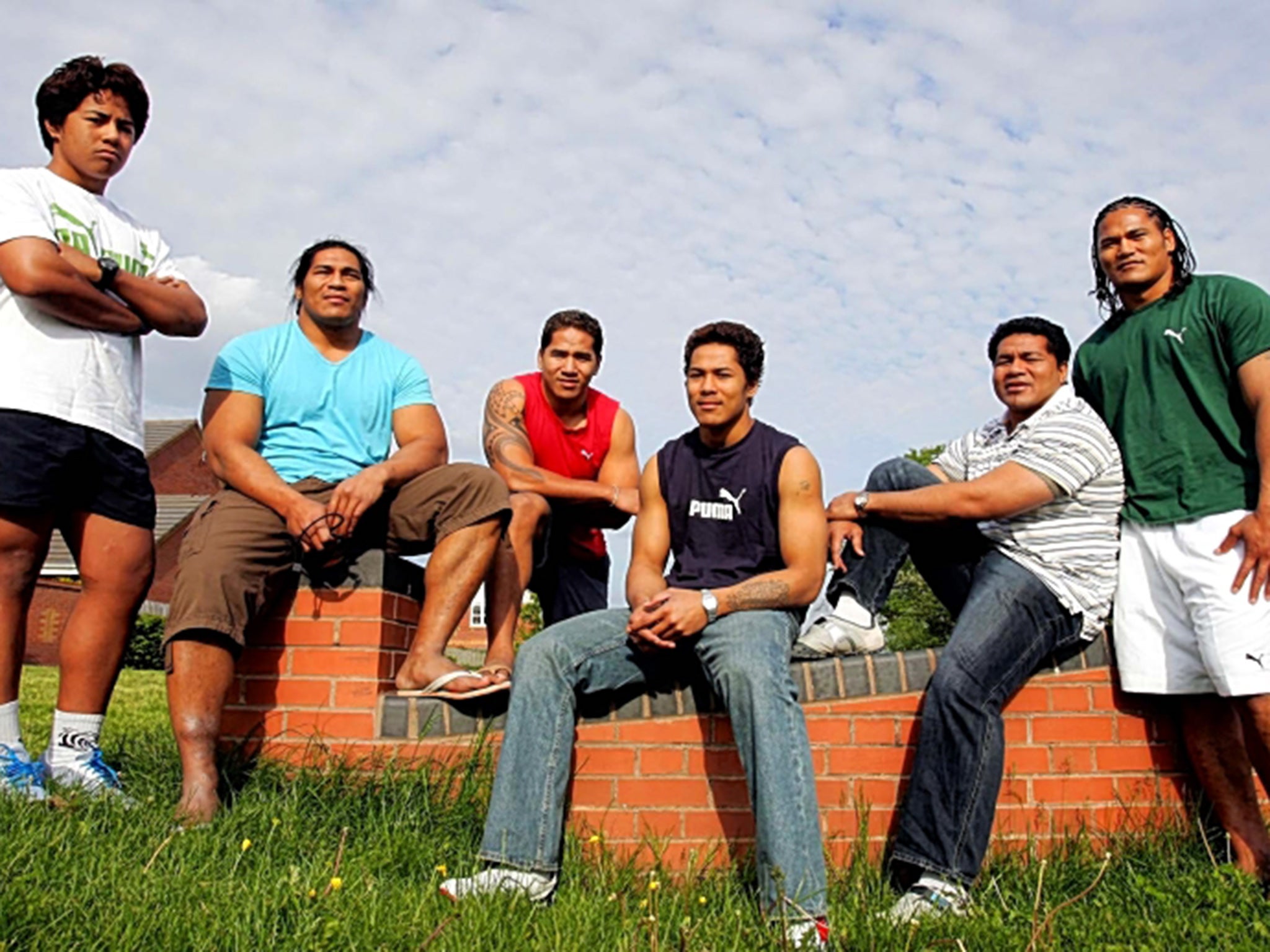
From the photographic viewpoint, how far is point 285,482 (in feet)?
13.0

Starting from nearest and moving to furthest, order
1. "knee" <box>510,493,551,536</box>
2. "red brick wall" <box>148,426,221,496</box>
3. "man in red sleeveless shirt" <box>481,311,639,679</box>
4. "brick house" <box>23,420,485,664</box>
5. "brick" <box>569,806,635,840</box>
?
"brick" <box>569,806,635,840</box>, "knee" <box>510,493,551,536</box>, "man in red sleeveless shirt" <box>481,311,639,679</box>, "brick house" <box>23,420,485,664</box>, "red brick wall" <box>148,426,221,496</box>

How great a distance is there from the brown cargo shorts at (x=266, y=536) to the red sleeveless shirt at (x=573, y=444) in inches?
40.9

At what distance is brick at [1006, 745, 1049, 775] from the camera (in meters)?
3.71

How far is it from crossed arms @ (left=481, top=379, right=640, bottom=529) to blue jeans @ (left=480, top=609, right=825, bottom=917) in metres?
1.26

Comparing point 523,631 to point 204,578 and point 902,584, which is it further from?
point 204,578

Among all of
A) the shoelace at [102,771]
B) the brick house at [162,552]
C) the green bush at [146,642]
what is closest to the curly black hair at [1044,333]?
the shoelace at [102,771]

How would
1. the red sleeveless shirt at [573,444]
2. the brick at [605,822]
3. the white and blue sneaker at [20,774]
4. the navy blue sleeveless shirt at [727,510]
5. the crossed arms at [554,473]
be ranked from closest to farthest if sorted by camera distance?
the white and blue sneaker at [20,774]
the brick at [605,822]
the navy blue sleeveless shirt at [727,510]
the crossed arms at [554,473]
the red sleeveless shirt at [573,444]

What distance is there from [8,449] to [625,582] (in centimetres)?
214

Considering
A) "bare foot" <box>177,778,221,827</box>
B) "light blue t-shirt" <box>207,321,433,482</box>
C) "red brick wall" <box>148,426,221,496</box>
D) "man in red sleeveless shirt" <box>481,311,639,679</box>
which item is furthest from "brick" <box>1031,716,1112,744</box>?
"red brick wall" <box>148,426,221,496</box>

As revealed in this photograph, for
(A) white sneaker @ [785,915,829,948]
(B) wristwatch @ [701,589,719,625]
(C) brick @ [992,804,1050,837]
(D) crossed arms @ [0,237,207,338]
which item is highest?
(D) crossed arms @ [0,237,207,338]

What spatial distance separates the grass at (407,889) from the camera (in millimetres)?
2346

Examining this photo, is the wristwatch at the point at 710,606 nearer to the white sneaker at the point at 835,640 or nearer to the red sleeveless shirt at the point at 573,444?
the white sneaker at the point at 835,640

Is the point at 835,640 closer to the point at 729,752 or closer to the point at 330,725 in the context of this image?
the point at 729,752

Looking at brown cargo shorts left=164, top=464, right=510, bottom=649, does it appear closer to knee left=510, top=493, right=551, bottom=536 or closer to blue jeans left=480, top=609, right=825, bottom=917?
knee left=510, top=493, right=551, bottom=536
